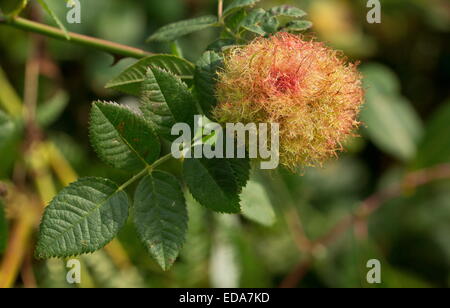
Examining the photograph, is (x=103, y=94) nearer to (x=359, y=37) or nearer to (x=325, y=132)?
(x=359, y=37)

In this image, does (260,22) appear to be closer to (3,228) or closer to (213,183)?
(213,183)

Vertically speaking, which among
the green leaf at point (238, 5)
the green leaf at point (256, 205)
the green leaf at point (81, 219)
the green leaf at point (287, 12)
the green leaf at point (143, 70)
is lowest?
the green leaf at point (81, 219)

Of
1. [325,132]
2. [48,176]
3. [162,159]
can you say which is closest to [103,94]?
[48,176]

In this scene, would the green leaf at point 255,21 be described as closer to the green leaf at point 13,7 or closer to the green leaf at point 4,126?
the green leaf at point 13,7

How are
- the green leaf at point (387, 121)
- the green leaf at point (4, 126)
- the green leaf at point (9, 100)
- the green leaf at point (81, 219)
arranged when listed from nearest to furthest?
the green leaf at point (81, 219) → the green leaf at point (4, 126) → the green leaf at point (9, 100) → the green leaf at point (387, 121)

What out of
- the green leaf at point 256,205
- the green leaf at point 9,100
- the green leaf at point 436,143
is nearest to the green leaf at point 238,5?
the green leaf at point 256,205

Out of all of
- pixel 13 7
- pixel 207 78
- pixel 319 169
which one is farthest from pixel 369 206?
pixel 13 7
